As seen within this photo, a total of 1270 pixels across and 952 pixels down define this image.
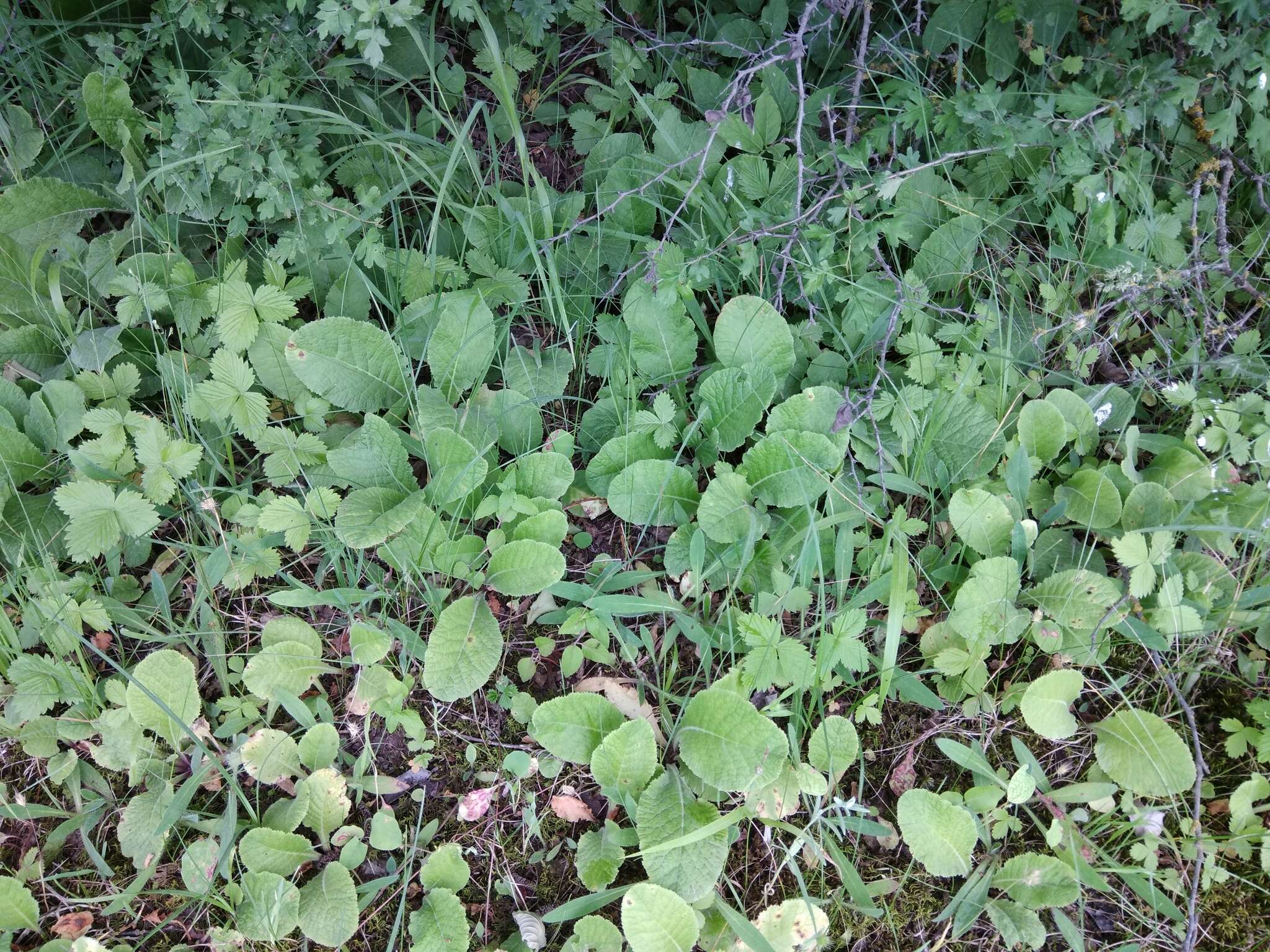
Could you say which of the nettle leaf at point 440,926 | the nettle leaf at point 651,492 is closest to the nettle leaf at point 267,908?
the nettle leaf at point 440,926

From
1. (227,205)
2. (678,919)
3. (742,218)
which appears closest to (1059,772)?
(678,919)

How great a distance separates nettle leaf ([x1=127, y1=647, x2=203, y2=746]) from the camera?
5.73 ft

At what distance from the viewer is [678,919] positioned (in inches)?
60.0

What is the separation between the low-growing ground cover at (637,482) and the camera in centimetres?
166

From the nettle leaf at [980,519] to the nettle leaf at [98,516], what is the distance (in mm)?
1747

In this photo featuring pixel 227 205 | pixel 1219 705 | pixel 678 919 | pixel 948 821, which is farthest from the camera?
pixel 227 205

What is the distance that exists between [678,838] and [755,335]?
1.12m

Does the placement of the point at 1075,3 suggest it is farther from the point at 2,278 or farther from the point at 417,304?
the point at 2,278

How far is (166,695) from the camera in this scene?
5.74 ft

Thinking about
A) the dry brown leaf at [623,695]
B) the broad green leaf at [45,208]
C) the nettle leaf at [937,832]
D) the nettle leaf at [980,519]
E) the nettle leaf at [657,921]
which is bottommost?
the nettle leaf at [937,832]

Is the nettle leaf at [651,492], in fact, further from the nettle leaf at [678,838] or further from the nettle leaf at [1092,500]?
the nettle leaf at [1092,500]

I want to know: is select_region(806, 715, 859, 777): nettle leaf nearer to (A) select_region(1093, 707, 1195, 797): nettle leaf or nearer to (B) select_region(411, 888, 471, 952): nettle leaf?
(A) select_region(1093, 707, 1195, 797): nettle leaf

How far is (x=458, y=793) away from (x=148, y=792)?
617 millimetres

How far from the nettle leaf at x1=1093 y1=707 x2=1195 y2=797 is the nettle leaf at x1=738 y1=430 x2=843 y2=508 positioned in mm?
756
